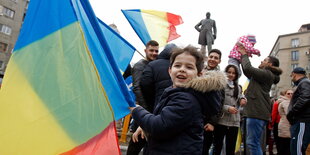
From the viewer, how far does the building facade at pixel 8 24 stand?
1510 inches

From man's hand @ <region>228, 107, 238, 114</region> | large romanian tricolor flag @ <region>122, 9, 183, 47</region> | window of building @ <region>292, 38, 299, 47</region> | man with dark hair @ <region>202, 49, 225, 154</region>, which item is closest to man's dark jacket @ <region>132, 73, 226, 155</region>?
man with dark hair @ <region>202, 49, 225, 154</region>

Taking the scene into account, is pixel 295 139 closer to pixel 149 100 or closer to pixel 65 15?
pixel 149 100

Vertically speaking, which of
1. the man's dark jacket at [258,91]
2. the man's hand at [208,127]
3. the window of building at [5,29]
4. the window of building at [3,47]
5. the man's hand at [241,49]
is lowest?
the man's hand at [208,127]

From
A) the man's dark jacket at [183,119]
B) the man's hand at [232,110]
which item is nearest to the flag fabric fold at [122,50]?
the man's hand at [232,110]

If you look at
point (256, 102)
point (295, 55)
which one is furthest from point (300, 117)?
point (295, 55)

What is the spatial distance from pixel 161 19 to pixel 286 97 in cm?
351

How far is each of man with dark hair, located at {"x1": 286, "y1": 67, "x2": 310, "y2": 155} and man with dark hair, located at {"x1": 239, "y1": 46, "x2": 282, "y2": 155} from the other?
1.26 ft

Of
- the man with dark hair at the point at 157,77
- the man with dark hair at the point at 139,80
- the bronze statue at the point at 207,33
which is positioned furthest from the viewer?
the bronze statue at the point at 207,33

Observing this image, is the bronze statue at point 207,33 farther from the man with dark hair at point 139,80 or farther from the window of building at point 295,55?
the window of building at point 295,55

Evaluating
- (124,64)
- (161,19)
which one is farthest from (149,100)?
(161,19)

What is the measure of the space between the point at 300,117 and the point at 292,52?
2255 inches

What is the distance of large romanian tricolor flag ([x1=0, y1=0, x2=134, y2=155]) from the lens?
6.29 feet

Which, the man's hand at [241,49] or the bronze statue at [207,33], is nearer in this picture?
the man's hand at [241,49]

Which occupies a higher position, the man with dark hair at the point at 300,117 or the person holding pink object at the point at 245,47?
the person holding pink object at the point at 245,47
